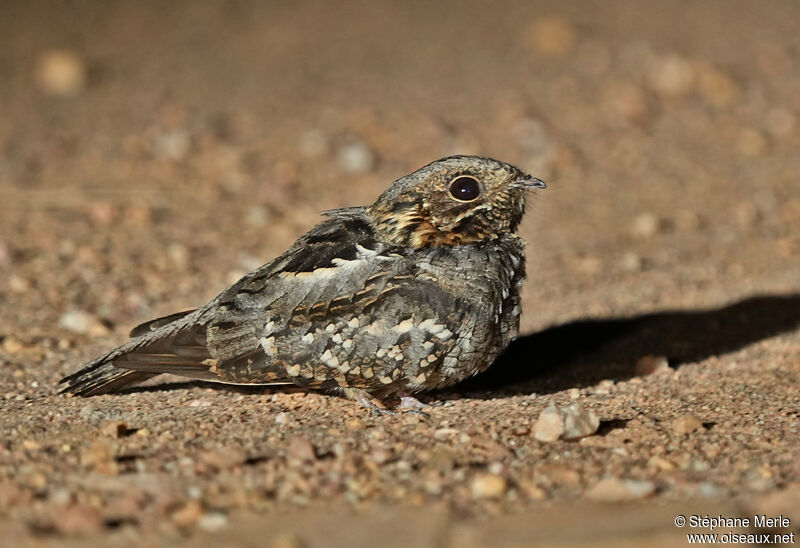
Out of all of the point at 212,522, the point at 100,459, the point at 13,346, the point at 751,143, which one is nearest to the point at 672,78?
the point at 751,143

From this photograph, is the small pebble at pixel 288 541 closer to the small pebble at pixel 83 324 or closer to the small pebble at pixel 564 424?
the small pebble at pixel 564 424

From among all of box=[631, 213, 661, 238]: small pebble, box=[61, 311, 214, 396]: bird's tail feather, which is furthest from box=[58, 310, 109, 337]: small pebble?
box=[631, 213, 661, 238]: small pebble

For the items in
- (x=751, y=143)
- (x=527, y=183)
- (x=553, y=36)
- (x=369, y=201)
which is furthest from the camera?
(x=553, y=36)

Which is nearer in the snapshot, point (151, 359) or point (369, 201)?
point (151, 359)

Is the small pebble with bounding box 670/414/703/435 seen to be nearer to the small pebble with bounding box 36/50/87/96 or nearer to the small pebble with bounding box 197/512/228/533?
the small pebble with bounding box 197/512/228/533

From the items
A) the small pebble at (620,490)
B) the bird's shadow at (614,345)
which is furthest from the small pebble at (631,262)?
the small pebble at (620,490)

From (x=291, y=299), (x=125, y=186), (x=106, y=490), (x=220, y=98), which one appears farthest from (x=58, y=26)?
(x=106, y=490)

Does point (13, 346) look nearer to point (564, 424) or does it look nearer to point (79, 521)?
point (79, 521)
